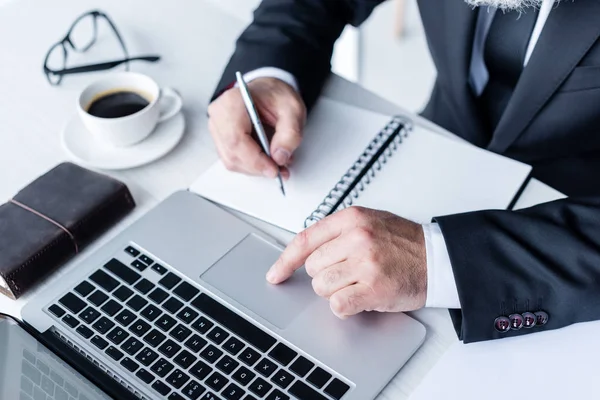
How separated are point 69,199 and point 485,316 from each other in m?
0.52

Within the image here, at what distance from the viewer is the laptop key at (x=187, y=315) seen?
711 mm

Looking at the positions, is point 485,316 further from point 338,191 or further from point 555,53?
point 555,53

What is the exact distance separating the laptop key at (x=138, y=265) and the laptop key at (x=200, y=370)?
0.50 ft

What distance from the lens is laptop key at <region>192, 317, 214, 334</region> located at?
70 cm

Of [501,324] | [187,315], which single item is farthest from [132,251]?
[501,324]

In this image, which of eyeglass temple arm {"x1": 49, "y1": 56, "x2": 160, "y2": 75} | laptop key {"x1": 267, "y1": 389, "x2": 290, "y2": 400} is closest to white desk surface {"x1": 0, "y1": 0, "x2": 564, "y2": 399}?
eyeglass temple arm {"x1": 49, "y1": 56, "x2": 160, "y2": 75}

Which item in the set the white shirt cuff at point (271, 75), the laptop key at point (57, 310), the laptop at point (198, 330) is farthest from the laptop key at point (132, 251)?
the white shirt cuff at point (271, 75)

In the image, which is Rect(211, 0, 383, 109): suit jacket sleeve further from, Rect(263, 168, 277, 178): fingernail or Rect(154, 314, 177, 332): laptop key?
Rect(154, 314, 177, 332): laptop key

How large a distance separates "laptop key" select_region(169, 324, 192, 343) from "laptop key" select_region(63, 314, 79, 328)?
11 cm

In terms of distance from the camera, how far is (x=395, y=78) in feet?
8.30

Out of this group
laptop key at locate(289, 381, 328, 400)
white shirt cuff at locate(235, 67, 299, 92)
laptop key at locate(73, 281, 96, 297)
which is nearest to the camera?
laptop key at locate(289, 381, 328, 400)

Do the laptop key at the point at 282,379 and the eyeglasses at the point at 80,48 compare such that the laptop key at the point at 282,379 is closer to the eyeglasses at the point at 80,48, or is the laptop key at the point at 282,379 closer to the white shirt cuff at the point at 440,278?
the white shirt cuff at the point at 440,278

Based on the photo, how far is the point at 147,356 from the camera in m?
0.68

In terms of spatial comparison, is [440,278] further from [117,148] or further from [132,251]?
[117,148]
